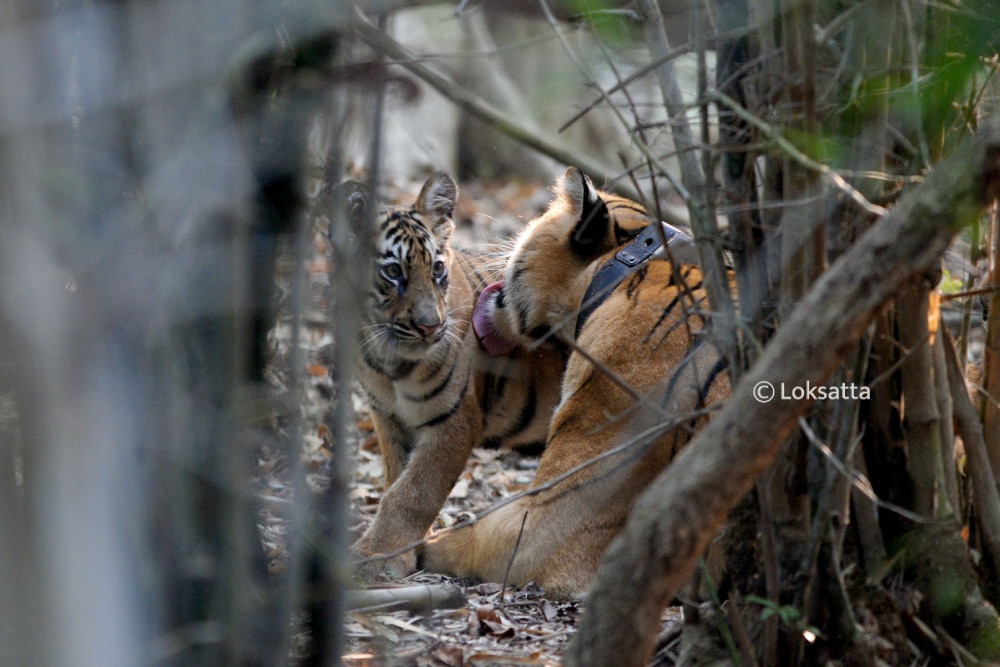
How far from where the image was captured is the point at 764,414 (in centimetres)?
162

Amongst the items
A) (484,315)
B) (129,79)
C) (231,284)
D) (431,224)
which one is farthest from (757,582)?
(431,224)

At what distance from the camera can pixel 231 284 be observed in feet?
5.63

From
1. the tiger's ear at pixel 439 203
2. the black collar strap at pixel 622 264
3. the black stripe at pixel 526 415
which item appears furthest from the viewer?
the tiger's ear at pixel 439 203

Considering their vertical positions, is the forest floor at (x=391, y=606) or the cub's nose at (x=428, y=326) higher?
the cub's nose at (x=428, y=326)

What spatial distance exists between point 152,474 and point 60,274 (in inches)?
14.3

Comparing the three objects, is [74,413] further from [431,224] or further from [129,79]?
[431,224]

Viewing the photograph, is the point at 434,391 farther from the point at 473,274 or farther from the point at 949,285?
the point at 949,285

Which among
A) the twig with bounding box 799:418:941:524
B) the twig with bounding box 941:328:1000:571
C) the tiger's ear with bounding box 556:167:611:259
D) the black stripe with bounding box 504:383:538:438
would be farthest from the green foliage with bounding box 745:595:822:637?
the black stripe with bounding box 504:383:538:438

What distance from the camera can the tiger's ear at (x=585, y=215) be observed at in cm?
371

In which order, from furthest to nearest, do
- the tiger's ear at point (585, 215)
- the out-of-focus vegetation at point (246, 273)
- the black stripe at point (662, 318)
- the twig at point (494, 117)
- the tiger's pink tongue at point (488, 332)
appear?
the twig at point (494, 117) → the tiger's pink tongue at point (488, 332) → the tiger's ear at point (585, 215) → the black stripe at point (662, 318) → the out-of-focus vegetation at point (246, 273)

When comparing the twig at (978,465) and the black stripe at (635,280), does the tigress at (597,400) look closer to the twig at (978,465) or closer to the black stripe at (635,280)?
the black stripe at (635,280)

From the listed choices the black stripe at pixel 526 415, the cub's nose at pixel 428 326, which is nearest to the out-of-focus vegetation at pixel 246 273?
the cub's nose at pixel 428 326

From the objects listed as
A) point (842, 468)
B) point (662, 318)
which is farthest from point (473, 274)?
Answer: point (842, 468)

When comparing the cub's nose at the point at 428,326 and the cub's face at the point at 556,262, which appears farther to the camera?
the cub's nose at the point at 428,326
